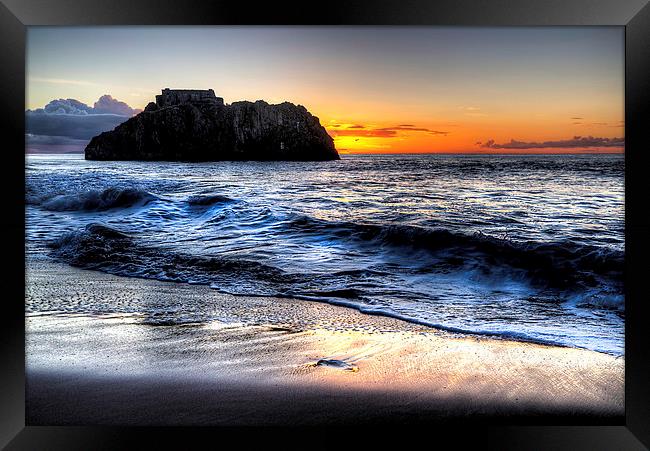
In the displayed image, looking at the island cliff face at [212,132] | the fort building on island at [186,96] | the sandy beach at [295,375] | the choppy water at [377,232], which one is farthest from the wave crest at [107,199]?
the sandy beach at [295,375]

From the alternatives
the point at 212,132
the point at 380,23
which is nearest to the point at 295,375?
the point at 380,23

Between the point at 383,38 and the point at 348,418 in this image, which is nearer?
the point at 348,418

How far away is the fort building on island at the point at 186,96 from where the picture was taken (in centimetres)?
441

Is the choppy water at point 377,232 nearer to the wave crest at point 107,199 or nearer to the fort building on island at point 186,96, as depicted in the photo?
the wave crest at point 107,199

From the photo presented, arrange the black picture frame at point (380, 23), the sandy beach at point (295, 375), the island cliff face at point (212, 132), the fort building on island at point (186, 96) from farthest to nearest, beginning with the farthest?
the island cliff face at point (212, 132) < the fort building on island at point (186, 96) < the black picture frame at point (380, 23) < the sandy beach at point (295, 375)

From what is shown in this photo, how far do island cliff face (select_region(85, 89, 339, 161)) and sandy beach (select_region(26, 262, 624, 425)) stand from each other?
2.01m

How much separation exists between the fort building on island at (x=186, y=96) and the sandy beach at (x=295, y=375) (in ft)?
6.64

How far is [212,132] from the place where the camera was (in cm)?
502

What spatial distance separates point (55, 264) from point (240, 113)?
1.82 metres

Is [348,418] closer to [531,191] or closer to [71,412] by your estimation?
[71,412]

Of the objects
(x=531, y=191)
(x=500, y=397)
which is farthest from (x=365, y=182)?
(x=500, y=397)

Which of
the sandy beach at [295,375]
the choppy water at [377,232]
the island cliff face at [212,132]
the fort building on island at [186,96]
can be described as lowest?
the sandy beach at [295,375]
